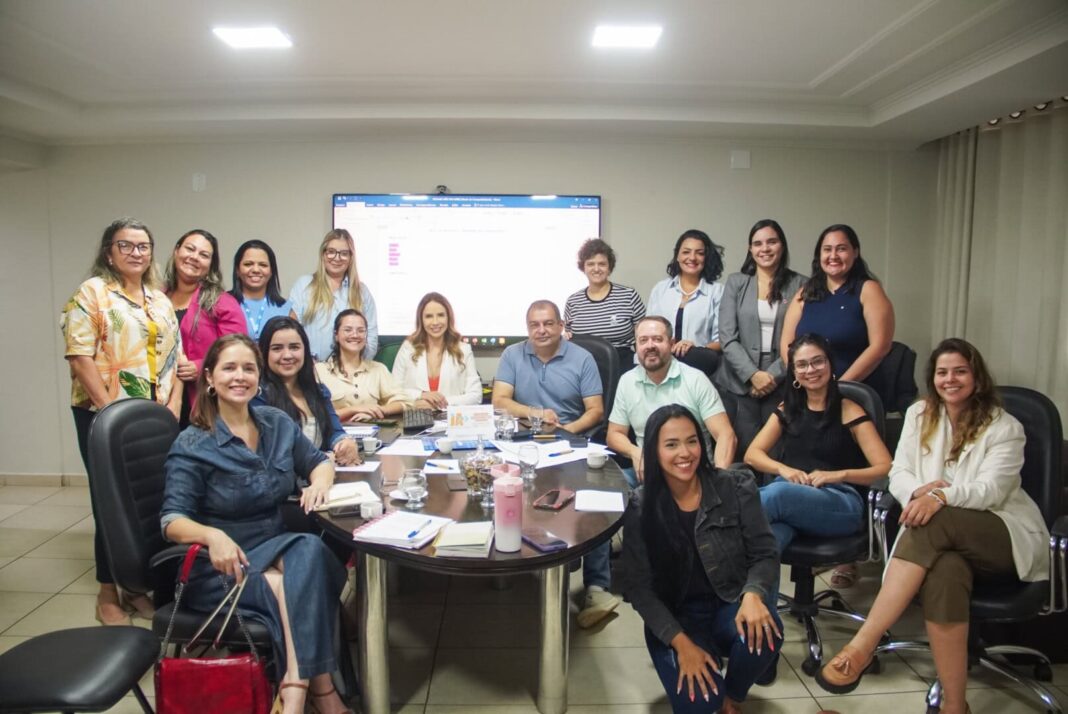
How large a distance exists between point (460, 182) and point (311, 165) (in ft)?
3.41

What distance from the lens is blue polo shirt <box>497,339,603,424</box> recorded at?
3.27 meters

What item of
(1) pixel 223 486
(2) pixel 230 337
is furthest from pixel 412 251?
(1) pixel 223 486

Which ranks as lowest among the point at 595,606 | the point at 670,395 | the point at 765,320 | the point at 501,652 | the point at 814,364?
the point at 501,652

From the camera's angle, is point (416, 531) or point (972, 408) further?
point (972, 408)

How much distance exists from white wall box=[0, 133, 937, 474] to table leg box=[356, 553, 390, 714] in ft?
9.51

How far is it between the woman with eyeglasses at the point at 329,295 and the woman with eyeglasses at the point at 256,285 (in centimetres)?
30

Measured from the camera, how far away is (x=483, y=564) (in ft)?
5.34

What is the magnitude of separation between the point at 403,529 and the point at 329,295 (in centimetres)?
229

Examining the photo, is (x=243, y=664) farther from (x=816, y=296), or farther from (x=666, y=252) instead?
(x=666, y=252)

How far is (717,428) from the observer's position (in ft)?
9.27

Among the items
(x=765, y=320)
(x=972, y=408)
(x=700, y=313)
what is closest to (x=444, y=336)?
(x=700, y=313)

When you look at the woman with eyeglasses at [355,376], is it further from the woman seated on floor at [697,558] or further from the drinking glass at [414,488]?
the woman seated on floor at [697,558]

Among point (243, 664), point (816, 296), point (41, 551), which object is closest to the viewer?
point (243, 664)

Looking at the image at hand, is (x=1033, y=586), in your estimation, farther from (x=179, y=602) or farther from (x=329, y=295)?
(x=329, y=295)
